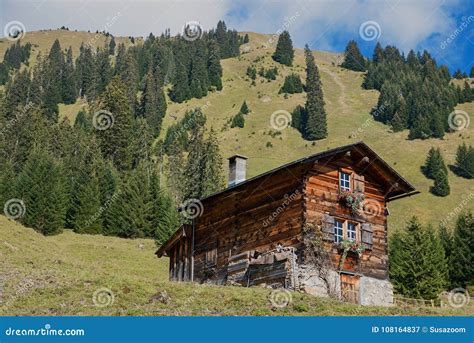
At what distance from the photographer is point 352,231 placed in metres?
28.6

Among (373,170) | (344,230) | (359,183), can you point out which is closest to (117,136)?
(373,170)

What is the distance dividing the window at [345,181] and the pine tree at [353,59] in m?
156

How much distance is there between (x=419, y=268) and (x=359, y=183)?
20.7 meters

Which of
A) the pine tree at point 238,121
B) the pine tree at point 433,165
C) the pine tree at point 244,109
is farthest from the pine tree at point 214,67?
the pine tree at point 433,165

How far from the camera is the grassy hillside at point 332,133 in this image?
306 ft

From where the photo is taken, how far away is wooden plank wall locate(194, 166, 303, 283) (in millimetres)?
27688

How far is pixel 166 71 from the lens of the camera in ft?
540

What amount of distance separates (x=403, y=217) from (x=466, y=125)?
48.2 meters

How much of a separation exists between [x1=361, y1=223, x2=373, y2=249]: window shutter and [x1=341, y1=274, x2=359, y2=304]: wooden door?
6.17 feet

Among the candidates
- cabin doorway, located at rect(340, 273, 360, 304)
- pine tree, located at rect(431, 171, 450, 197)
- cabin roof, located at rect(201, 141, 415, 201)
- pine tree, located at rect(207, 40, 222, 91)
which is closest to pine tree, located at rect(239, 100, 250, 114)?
pine tree, located at rect(207, 40, 222, 91)

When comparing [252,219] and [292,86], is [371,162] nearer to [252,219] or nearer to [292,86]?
[252,219]

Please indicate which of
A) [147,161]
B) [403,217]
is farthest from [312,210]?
[403,217]

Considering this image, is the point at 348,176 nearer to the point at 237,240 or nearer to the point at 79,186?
the point at 237,240

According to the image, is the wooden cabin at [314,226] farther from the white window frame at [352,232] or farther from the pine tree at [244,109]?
the pine tree at [244,109]
